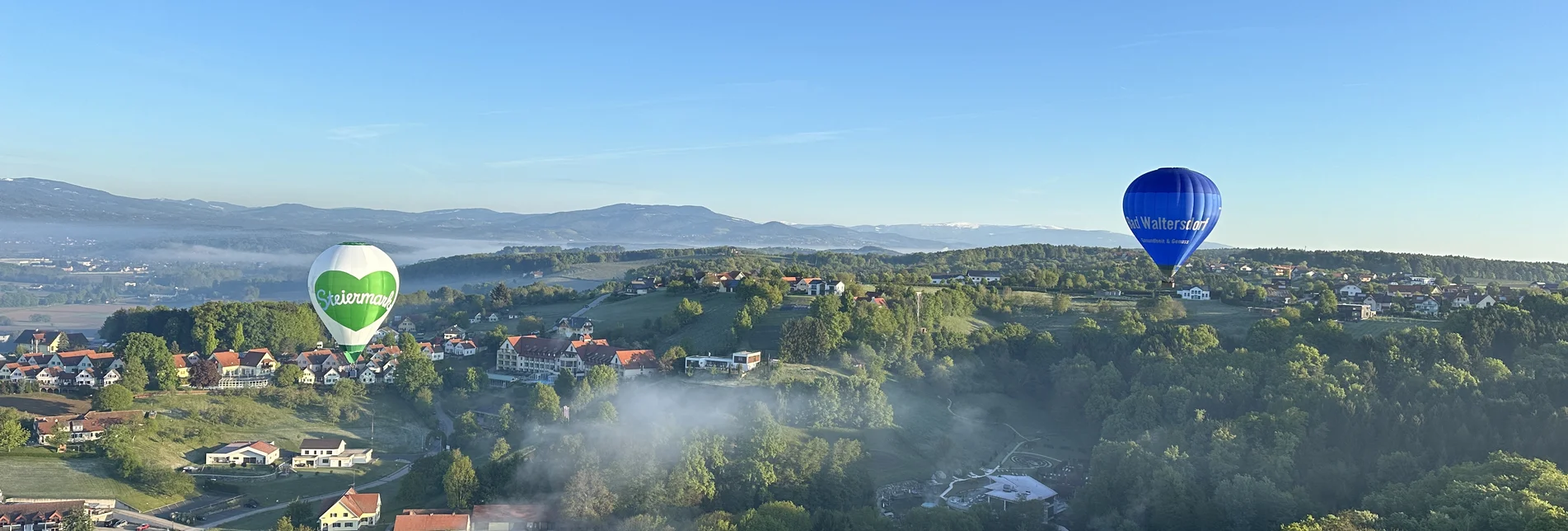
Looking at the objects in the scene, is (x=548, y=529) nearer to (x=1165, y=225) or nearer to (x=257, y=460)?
(x=257, y=460)

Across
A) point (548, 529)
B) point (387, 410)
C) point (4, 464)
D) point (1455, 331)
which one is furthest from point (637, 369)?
point (1455, 331)

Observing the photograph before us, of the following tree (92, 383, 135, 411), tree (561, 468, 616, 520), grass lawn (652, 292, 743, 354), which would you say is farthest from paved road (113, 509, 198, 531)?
grass lawn (652, 292, 743, 354)

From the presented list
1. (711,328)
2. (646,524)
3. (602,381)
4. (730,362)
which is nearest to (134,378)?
(602,381)

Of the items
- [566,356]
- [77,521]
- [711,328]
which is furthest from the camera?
[711,328]

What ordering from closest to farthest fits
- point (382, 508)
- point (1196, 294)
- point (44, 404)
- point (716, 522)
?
point (716, 522) < point (382, 508) < point (44, 404) < point (1196, 294)

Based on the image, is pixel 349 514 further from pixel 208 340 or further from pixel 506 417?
pixel 208 340

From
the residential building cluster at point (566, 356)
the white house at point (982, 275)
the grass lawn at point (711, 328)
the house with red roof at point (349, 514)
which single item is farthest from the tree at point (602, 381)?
the white house at point (982, 275)
